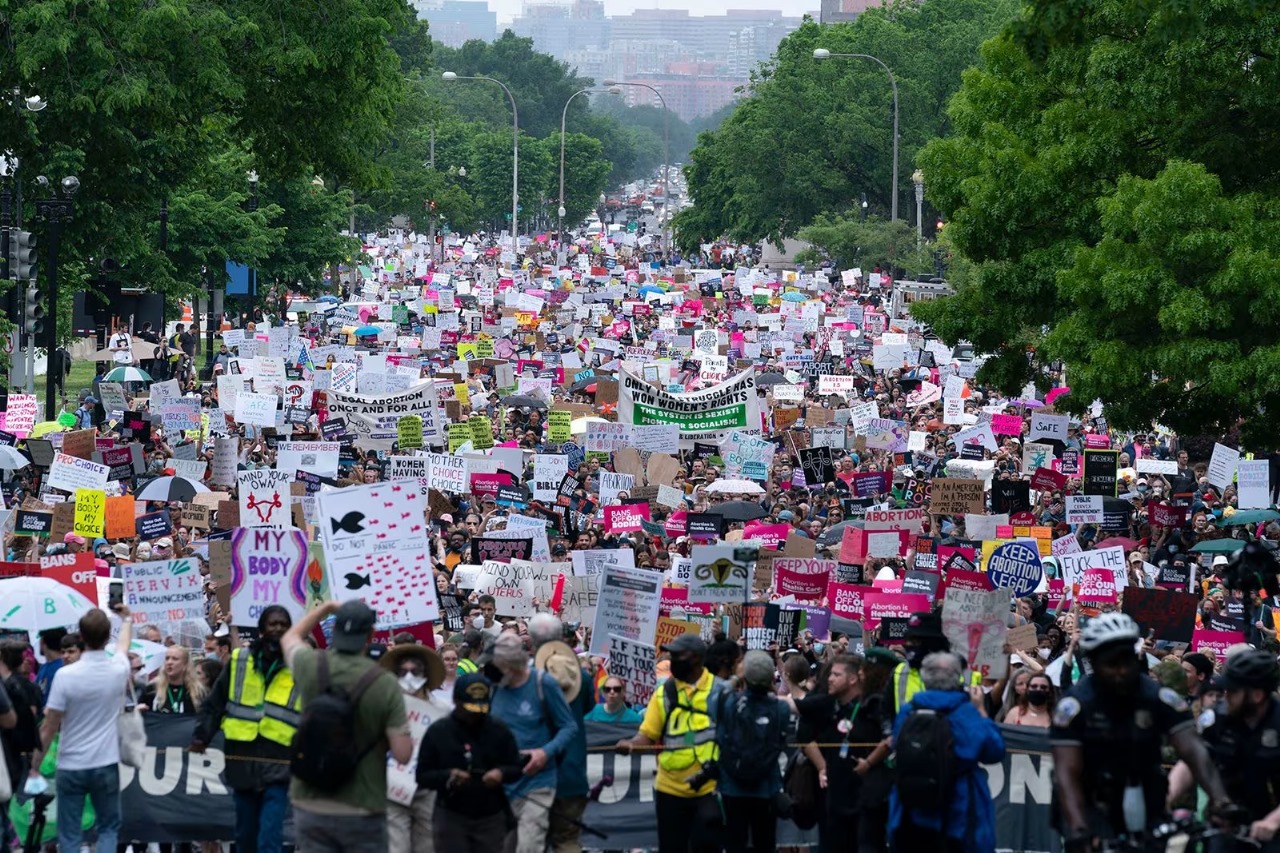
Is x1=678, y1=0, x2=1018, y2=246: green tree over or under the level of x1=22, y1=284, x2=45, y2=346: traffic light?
over

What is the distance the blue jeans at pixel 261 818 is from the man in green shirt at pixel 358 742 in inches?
42.9

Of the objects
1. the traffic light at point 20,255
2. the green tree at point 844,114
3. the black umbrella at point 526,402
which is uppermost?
the green tree at point 844,114

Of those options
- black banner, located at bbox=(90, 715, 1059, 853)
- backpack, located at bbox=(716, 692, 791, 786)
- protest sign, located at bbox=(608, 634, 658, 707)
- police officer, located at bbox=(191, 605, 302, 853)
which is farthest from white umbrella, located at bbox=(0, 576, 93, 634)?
backpack, located at bbox=(716, 692, 791, 786)

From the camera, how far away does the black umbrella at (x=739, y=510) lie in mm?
22844

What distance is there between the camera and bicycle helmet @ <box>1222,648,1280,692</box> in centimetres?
796

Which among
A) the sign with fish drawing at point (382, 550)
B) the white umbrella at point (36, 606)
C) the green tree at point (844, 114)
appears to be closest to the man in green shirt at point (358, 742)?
the sign with fish drawing at point (382, 550)

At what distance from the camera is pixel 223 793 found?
1081 cm

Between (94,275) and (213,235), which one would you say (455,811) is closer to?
(94,275)

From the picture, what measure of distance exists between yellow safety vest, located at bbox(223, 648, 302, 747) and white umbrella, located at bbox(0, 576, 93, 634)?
7.85ft

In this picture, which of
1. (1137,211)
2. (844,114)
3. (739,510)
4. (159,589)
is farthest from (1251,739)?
(844,114)

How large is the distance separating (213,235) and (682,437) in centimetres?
2908

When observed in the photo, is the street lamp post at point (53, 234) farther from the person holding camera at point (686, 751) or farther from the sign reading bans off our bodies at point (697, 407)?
the person holding camera at point (686, 751)

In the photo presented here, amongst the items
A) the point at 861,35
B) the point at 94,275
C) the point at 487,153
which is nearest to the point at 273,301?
the point at 94,275

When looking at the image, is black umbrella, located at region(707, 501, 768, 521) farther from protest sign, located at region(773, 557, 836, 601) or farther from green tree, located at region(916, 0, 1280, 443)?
protest sign, located at region(773, 557, 836, 601)
